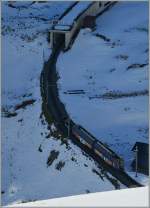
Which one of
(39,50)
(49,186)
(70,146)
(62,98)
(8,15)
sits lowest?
(49,186)

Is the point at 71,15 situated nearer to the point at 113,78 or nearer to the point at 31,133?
the point at 113,78

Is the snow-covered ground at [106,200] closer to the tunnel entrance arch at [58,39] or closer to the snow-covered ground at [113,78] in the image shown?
the snow-covered ground at [113,78]

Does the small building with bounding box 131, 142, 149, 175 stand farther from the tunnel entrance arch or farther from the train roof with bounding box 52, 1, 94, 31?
the train roof with bounding box 52, 1, 94, 31

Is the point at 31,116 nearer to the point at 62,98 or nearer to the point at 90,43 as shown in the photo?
the point at 62,98

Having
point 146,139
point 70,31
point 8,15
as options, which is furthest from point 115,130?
point 8,15

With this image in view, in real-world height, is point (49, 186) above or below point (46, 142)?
below

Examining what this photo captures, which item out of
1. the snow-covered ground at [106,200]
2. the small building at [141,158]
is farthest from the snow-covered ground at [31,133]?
the small building at [141,158]
